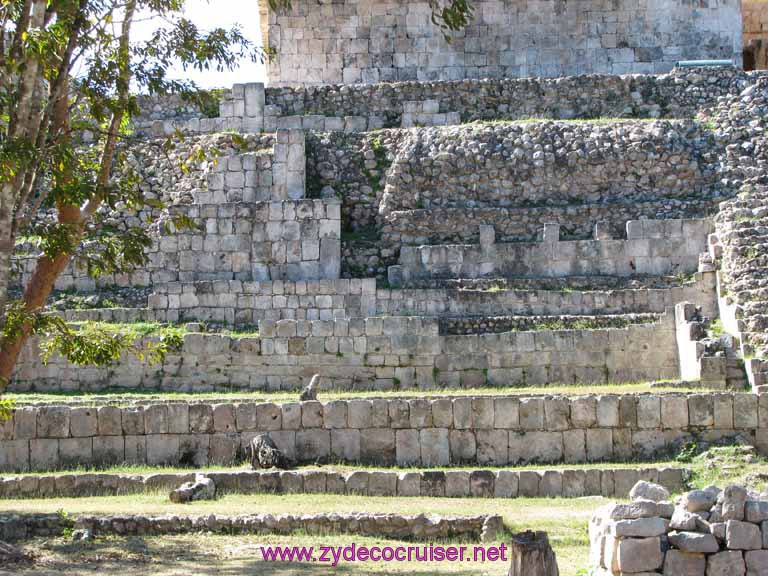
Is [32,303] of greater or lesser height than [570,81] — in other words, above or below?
below

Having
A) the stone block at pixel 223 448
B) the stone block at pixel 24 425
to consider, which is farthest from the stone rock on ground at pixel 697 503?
the stone block at pixel 24 425

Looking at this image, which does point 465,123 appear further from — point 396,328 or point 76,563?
point 76,563

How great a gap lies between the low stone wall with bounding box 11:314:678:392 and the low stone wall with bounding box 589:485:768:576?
33.7ft

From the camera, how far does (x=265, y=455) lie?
60.6 ft

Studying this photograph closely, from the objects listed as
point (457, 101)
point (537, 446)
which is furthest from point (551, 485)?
point (457, 101)

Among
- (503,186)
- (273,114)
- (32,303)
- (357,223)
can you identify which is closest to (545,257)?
(503,186)

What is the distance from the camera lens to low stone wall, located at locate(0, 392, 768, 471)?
1905 cm

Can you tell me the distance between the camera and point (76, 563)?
13742 mm

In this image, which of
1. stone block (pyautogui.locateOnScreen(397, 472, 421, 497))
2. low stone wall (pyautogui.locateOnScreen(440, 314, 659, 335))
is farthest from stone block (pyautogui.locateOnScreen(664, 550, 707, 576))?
low stone wall (pyautogui.locateOnScreen(440, 314, 659, 335))

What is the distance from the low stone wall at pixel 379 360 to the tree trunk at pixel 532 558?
37.1 ft

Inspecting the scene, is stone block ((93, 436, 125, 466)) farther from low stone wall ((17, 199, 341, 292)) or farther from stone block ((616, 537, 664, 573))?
stone block ((616, 537, 664, 573))

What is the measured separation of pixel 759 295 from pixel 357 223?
9113 mm

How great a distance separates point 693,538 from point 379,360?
38.2 ft

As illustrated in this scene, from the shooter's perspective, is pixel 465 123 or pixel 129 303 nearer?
pixel 129 303
